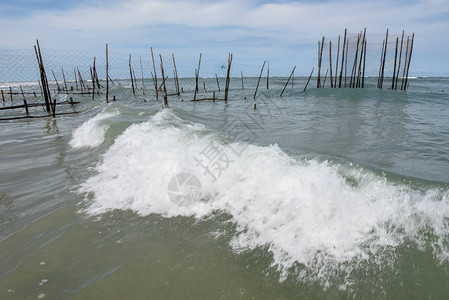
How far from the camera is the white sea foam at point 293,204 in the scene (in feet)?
8.54

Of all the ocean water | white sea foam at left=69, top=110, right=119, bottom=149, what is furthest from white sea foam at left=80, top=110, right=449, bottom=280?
white sea foam at left=69, top=110, right=119, bottom=149

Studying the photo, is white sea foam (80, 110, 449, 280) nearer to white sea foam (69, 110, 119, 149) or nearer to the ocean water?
the ocean water

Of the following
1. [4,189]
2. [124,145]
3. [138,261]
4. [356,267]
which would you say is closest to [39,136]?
[124,145]

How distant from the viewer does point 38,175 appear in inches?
208

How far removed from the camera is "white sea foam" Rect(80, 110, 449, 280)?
260 centimetres

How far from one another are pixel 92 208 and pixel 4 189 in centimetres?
204

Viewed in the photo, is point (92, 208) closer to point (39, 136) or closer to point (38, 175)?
point (38, 175)

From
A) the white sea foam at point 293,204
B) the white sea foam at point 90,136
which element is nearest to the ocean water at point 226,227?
the white sea foam at point 293,204
